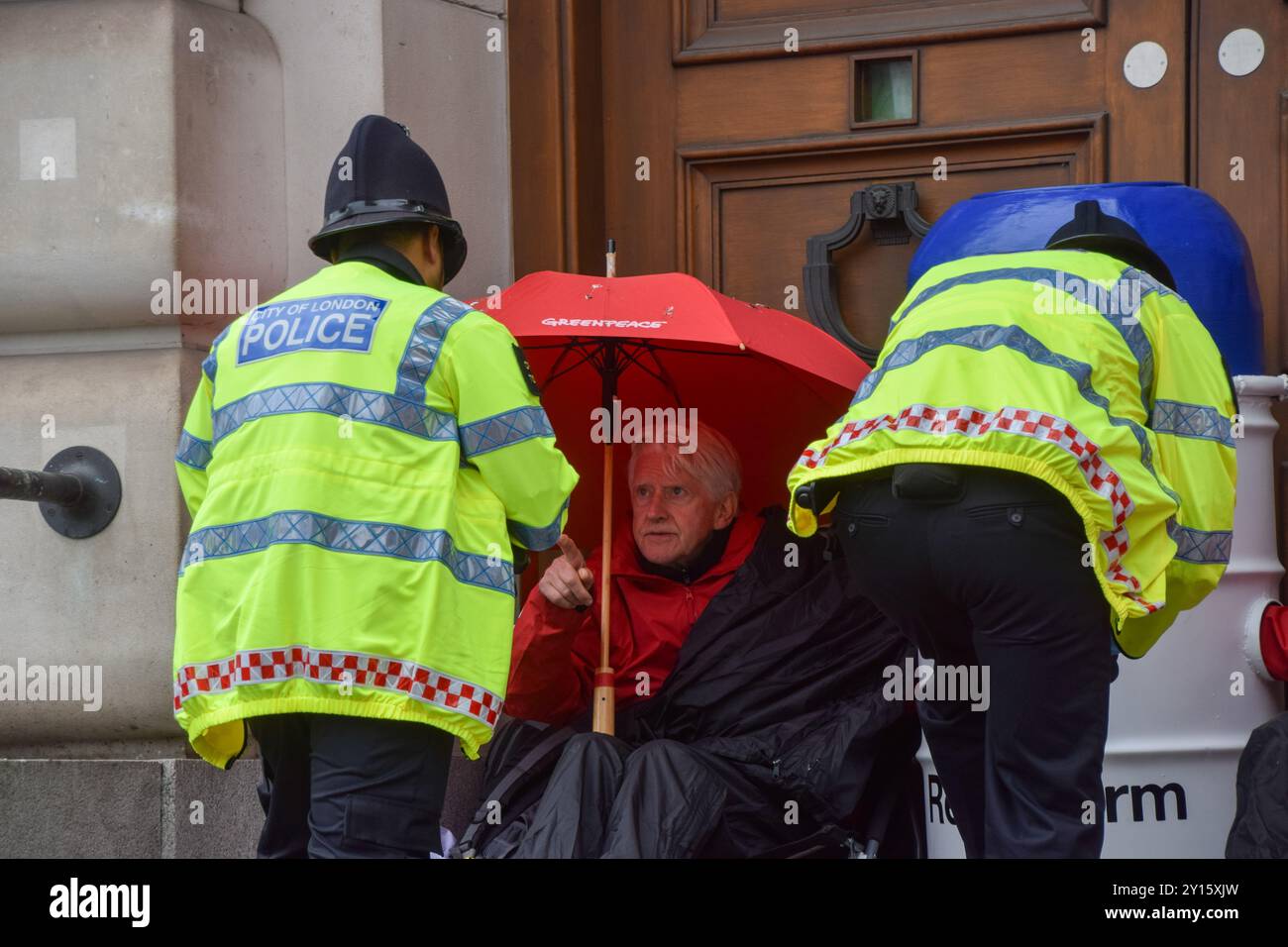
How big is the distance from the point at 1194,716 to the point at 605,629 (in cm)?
136

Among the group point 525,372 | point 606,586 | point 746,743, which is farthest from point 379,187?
point 746,743

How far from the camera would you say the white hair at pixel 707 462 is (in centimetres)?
482

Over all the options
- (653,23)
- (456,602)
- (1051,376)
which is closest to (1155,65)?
(653,23)

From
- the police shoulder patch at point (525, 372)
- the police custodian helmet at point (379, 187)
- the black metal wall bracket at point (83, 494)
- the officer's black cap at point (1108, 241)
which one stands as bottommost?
the black metal wall bracket at point (83, 494)

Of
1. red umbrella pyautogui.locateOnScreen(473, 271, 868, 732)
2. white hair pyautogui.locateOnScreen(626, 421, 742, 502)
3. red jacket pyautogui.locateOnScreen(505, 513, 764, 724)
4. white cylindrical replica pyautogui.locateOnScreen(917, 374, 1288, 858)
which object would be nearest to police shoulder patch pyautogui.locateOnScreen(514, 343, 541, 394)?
red umbrella pyautogui.locateOnScreen(473, 271, 868, 732)

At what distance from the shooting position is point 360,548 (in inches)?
132

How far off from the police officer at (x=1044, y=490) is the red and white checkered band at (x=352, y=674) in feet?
2.80

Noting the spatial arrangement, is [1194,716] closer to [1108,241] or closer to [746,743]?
[746,743]

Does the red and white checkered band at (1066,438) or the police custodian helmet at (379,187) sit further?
the police custodian helmet at (379,187)

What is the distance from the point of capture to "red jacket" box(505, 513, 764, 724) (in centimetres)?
446

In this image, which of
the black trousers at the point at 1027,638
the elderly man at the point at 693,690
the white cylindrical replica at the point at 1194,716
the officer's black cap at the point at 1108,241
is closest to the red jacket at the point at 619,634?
the elderly man at the point at 693,690

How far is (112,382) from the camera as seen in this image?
482 centimetres

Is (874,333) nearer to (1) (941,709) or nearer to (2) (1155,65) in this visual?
(2) (1155,65)

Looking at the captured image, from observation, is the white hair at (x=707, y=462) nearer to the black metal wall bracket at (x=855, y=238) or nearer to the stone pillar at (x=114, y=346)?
the black metal wall bracket at (x=855, y=238)
